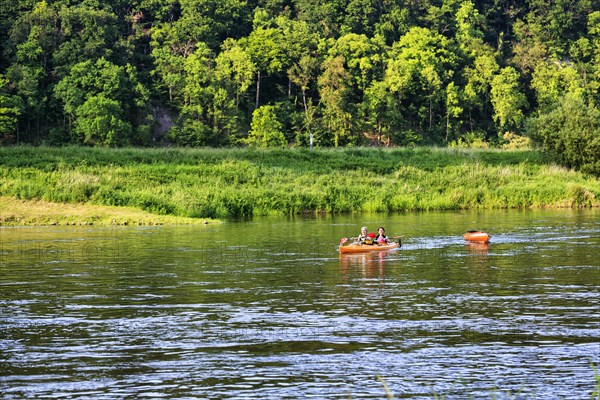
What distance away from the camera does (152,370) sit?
18.5 meters

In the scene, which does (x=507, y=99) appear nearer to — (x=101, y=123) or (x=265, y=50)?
(x=265, y=50)

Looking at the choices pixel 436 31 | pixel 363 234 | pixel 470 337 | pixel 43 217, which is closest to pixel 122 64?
A: pixel 436 31

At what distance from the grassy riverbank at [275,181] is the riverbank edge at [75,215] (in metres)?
0.77

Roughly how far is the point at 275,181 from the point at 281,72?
52.4 m

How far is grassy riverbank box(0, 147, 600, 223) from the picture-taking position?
58062mm

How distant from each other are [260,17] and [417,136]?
24653 mm

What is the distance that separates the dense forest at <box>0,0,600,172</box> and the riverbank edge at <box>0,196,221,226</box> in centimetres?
4031

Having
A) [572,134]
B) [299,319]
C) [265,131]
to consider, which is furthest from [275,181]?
[299,319]

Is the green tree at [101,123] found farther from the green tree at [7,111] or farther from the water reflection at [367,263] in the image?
the water reflection at [367,263]

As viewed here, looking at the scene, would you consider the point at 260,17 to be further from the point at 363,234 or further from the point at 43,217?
the point at 363,234

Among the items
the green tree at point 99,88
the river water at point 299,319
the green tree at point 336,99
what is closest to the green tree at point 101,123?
the green tree at point 99,88

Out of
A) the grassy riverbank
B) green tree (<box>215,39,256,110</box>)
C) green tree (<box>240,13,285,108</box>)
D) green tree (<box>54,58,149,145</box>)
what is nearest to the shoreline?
the grassy riverbank

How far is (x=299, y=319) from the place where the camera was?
23.3 m

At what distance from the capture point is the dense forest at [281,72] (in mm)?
101812
